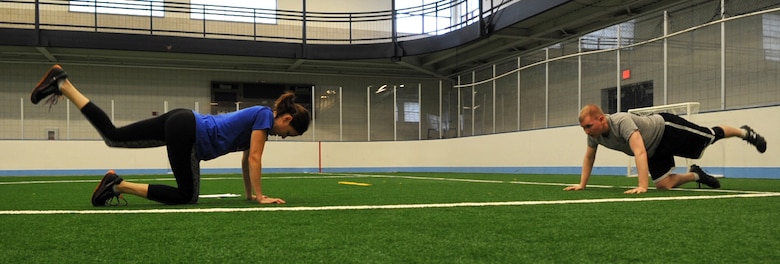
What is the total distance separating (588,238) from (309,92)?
16.9m

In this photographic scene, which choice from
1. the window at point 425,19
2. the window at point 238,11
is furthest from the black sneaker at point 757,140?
the window at point 238,11

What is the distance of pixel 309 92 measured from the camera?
728 inches

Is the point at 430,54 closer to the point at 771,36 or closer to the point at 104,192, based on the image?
the point at 771,36

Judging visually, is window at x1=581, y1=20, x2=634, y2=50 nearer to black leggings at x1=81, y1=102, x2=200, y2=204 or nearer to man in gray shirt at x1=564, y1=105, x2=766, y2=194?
man in gray shirt at x1=564, y1=105, x2=766, y2=194

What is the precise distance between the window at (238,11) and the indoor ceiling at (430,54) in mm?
1378

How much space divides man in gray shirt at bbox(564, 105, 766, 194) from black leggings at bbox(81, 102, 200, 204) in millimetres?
2577

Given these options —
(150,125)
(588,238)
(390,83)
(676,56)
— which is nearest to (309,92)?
(390,83)

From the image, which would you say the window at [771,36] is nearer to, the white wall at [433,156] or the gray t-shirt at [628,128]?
the white wall at [433,156]

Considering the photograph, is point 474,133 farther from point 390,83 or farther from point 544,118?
point 390,83

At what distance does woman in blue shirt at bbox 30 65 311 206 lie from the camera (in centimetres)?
335

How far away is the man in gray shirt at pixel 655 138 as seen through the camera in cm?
416

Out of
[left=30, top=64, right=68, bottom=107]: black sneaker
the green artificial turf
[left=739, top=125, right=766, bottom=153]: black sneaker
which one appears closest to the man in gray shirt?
[left=739, top=125, right=766, bottom=153]: black sneaker

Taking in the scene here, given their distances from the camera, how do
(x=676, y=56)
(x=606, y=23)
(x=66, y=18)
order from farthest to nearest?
1. (x=66, y=18)
2. (x=606, y=23)
3. (x=676, y=56)

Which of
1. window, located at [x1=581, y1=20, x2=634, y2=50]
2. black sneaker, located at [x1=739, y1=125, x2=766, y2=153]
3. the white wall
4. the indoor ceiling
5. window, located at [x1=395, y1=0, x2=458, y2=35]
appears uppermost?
window, located at [x1=395, y1=0, x2=458, y2=35]
